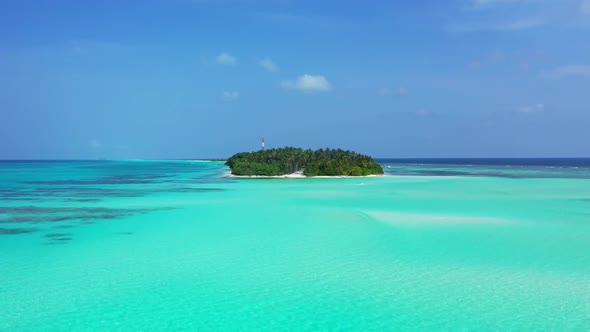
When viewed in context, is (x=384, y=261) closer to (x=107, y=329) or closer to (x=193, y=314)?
(x=193, y=314)

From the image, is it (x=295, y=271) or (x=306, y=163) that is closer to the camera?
(x=295, y=271)

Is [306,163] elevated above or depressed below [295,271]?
above

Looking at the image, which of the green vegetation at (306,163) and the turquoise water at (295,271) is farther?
the green vegetation at (306,163)

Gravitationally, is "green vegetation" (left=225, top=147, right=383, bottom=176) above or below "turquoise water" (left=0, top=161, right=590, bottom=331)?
above

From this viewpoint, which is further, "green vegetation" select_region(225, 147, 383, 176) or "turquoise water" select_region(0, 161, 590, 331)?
"green vegetation" select_region(225, 147, 383, 176)
